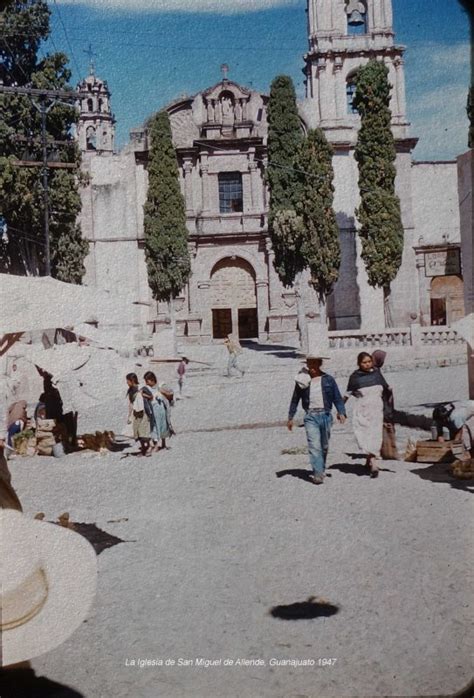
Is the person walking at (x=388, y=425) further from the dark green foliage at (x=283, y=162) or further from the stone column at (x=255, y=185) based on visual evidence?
the stone column at (x=255, y=185)

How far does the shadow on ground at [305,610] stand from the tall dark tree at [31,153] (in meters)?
5.58

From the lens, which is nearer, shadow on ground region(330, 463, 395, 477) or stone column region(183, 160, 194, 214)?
shadow on ground region(330, 463, 395, 477)

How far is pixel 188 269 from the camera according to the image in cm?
2542

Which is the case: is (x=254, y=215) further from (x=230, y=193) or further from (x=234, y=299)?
(x=234, y=299)

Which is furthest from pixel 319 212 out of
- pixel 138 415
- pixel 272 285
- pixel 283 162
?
pixel 138 415

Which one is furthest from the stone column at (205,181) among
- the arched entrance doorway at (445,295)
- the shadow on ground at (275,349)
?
the arched entrance doorway at (445,295)

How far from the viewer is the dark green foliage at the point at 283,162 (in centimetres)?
2406

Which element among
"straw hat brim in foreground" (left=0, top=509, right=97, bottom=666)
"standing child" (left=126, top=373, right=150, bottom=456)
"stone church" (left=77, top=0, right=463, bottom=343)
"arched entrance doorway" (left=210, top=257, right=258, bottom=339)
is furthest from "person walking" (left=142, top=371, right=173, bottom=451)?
"arched entrance doorway" (left=210, top=257, right=258, bottom=339)

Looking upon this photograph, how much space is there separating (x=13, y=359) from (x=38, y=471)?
333 cm

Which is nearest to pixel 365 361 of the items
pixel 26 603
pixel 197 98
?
pixel 26 603

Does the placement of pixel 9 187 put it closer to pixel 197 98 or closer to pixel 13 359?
pixel 13 359

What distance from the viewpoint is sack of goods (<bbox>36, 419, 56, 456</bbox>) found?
938 cm

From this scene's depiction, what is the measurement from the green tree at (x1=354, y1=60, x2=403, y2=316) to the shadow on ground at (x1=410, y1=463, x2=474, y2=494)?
16072 millimetres

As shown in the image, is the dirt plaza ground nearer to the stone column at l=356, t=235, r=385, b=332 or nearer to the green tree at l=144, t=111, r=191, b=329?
the green tree at l=144, t=111, r=191, b=329
